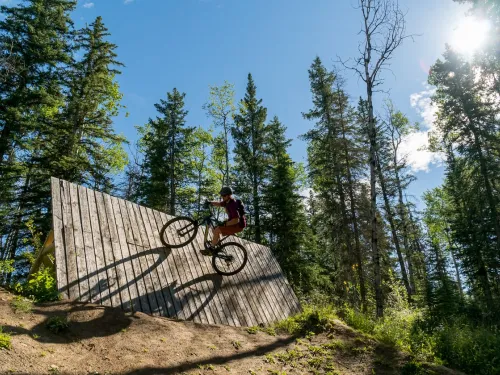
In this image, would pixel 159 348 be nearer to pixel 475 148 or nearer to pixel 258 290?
pixel 258 290

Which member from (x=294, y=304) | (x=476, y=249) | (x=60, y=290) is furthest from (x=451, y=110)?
(x=60, y=290)

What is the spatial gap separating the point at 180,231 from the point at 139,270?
65.4 inches

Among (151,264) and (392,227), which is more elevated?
(392,227)

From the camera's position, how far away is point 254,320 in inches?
284

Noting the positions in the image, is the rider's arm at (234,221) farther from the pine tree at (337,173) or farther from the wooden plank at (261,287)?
the pine tree at (337,173)

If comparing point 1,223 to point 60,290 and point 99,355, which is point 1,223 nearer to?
point 60,290

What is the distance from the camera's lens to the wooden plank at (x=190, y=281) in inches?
253

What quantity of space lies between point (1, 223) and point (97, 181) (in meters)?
4.82

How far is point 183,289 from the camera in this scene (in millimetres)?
6801

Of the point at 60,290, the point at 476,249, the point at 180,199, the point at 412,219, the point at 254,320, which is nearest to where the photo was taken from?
the point at 60,290

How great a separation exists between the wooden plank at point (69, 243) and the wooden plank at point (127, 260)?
915mm

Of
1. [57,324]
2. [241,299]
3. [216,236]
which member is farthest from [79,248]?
[241,299]

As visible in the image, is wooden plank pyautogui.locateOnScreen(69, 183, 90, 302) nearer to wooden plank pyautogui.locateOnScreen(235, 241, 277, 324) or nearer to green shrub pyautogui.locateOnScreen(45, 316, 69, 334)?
green shrub pyautogui.locateOnScreen(45, 316, 69, 334)

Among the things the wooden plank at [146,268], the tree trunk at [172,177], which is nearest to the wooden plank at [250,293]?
the wooden plank at [146,268]
